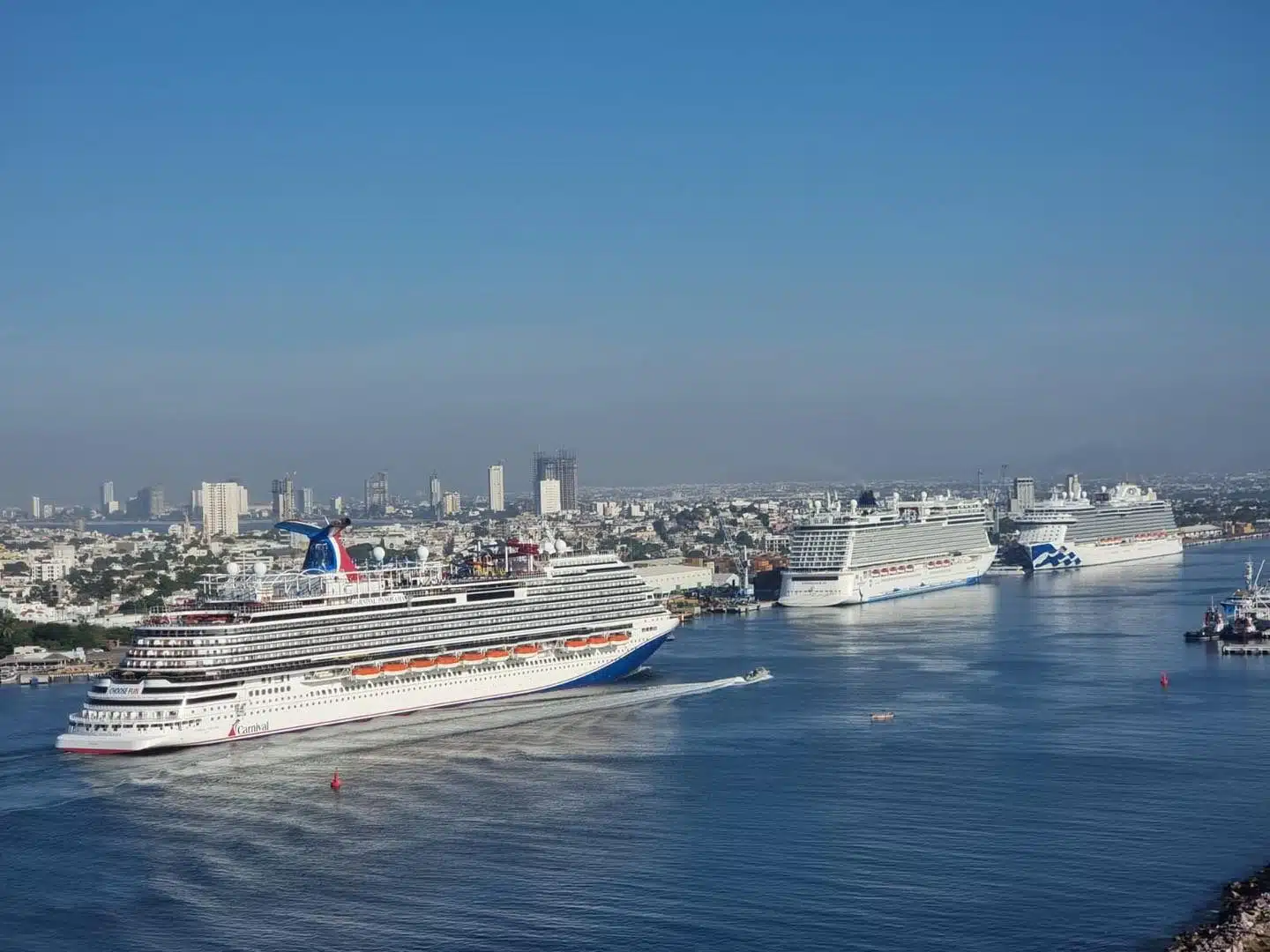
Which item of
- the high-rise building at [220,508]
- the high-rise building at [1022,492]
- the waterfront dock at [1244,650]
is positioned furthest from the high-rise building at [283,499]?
the waterfront dock at [1244,650]

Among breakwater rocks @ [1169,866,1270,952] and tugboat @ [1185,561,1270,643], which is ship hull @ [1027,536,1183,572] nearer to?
tugboat @ [1185,561,1270,643]

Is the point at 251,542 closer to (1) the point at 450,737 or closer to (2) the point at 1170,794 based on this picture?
(1) the point at 450,737

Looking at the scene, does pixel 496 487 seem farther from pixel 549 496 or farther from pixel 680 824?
pixel 680 824

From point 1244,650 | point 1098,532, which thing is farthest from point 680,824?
point 1098,532

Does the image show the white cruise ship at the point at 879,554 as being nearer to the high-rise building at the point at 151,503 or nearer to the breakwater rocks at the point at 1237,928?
the breakwater rocks at the point at 1237,928

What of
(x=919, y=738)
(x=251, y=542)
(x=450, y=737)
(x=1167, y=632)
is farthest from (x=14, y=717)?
(x=251, y=542)
